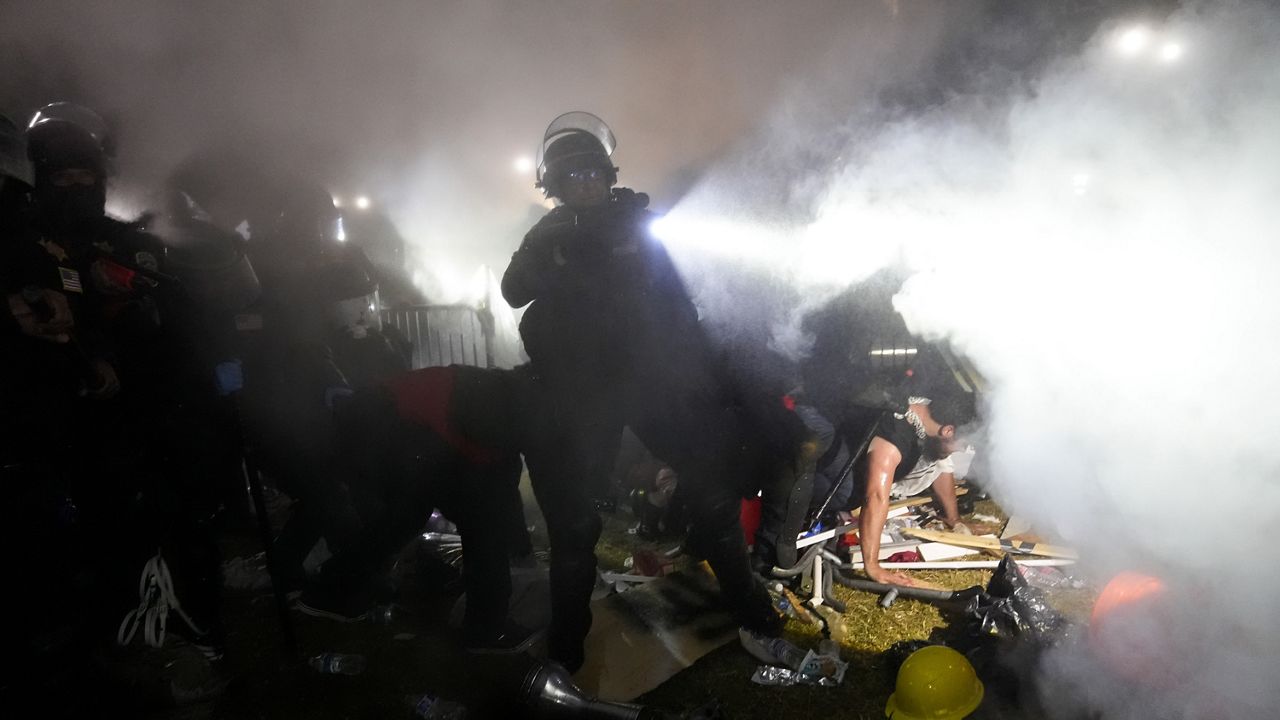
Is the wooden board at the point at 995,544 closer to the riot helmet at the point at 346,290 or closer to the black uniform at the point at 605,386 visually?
the black uniform at the point at 605,386

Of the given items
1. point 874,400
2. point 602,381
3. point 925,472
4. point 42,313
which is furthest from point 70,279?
point 925,472

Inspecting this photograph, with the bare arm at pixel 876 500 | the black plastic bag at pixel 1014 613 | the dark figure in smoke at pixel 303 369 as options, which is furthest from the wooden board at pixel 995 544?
the dark figure in smoke at pixel 303 369

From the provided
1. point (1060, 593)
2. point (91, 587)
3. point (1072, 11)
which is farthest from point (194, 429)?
point (1060, 593)

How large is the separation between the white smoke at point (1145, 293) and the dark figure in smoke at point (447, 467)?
2.65 m

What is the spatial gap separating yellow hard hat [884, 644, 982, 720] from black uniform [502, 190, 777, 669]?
75 cm

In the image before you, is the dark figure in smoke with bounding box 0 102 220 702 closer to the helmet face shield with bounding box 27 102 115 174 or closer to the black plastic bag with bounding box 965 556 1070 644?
the helmet face shield with bounding box 27 102 115 174

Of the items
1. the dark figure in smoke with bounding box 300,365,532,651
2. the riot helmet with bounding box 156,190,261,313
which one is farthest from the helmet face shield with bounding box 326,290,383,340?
the dark figure in smoke with bounding box 300,365,532,651

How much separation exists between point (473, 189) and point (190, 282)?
1073cm

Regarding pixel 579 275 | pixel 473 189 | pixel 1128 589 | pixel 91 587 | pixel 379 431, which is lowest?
pixel 1128 589

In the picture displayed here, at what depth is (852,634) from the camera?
3115 mm

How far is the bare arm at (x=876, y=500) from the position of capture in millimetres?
3717

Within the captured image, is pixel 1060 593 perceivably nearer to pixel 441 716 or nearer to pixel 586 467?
pixel 586 467

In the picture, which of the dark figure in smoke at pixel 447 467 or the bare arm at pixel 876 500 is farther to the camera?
the bare arm at pixel 876 500

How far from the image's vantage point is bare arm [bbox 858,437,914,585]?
12.2ft
